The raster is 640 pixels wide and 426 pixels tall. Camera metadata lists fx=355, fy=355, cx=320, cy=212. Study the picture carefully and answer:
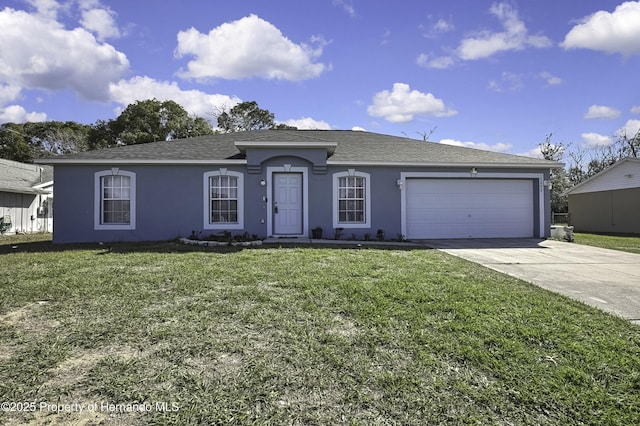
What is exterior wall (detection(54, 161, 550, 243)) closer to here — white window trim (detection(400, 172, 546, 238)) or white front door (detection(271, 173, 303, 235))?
white front door (detection(271, 173, 303, 235))

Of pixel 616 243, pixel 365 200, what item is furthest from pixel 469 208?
pixel 616 243

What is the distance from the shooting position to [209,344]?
128 inches

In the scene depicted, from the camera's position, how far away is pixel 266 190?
11562 mm

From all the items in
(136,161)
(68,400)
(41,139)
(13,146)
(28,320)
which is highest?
(41,139)

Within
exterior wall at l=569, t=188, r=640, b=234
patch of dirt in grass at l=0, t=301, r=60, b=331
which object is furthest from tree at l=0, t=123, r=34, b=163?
exterior wall at l=569, t=188, r=640, b=234

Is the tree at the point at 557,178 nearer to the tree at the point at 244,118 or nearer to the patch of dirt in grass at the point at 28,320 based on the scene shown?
the tree at the point at 244,118

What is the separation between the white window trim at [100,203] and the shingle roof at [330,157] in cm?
42

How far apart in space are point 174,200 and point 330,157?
5.29 metres

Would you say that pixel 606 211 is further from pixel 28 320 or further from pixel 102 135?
pixel 102 135

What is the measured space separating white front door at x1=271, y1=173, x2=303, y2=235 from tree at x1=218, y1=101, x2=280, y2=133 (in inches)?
984

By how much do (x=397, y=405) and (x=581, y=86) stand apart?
18.7m

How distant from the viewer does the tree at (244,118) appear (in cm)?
3509

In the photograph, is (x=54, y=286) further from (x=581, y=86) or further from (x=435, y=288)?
(x=581, y=86)

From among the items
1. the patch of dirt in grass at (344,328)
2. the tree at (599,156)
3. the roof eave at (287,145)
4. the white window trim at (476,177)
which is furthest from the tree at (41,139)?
the tree at (599,156)
